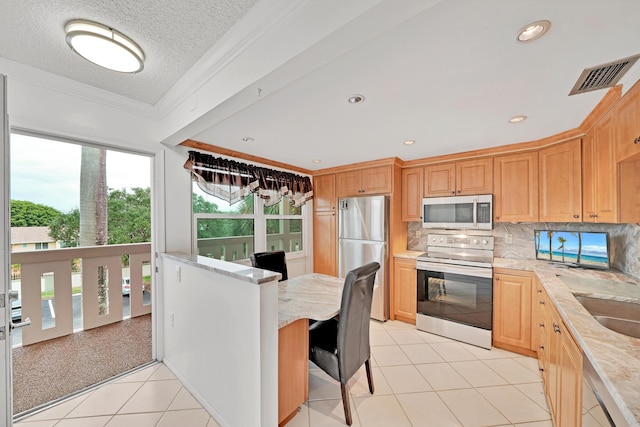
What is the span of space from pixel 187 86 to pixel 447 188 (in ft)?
9.95

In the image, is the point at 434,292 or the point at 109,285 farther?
the point at 109,285

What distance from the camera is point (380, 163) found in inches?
133

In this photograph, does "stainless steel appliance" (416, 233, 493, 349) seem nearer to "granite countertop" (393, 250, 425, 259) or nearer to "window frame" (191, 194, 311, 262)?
"granite countertop" (393, 250, 425, 259)

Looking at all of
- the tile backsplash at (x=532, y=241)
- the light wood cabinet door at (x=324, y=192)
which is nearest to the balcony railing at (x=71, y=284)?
the light wood cabinet door at (x=324, y=192)

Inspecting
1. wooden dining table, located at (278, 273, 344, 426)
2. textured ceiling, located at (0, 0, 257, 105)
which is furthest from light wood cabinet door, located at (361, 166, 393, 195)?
textured ceiling, located at (0, 0, 257, 105)

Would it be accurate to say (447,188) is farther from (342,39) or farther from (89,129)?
(89,129)

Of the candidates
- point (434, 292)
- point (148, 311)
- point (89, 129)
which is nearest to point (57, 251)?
point (148, 311)

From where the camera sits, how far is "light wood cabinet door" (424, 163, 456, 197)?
3.14m

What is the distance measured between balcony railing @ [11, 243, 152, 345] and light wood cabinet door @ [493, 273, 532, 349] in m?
4.58

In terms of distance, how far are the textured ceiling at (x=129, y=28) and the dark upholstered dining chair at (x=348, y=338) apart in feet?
5.33

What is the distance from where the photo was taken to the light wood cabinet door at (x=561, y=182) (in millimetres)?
2297

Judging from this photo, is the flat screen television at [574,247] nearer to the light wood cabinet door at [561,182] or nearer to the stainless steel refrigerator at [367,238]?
the light wood cabinet door at [561,182]

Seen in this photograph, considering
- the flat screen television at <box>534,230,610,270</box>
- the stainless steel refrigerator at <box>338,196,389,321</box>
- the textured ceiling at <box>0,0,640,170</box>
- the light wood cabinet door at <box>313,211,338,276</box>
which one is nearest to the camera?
the textured ceiling at <box>0,0,640,170</box>

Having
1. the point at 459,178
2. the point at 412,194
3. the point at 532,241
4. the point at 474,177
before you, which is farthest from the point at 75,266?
the point at 532,241
